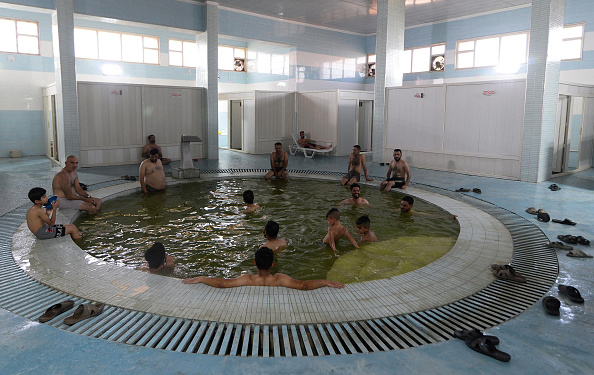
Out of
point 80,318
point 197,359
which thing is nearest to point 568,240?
point 197,359

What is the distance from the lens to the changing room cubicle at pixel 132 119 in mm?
12078

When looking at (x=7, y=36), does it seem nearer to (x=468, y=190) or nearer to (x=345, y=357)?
(x=468, y=190)

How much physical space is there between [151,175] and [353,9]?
10.1 metres

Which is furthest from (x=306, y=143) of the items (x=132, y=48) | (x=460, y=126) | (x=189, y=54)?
(x=132, y=48)

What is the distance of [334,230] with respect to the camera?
5.60 metres

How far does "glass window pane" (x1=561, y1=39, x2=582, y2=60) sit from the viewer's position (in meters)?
12.9

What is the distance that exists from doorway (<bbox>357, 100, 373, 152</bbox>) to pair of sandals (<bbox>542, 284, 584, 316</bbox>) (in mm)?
12840

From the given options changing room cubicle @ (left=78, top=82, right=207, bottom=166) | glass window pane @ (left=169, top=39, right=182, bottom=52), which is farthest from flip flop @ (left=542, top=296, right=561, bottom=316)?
glass window pane @ (left=169, top=39, right=182, bottom=52)

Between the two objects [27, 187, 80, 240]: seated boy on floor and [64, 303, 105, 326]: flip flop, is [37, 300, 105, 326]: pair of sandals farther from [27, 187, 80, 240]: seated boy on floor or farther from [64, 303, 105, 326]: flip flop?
[27, 187, 80, 240]: seated boy on floor

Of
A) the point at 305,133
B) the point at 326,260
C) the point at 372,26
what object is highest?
the point at 372,26

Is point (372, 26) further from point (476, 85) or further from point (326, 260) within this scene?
point (326, 260)

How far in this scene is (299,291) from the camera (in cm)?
388

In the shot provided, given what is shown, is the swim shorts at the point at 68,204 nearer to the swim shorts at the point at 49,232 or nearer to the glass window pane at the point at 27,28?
the swim shorts at the point at 49,232

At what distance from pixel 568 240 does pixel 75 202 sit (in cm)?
742
